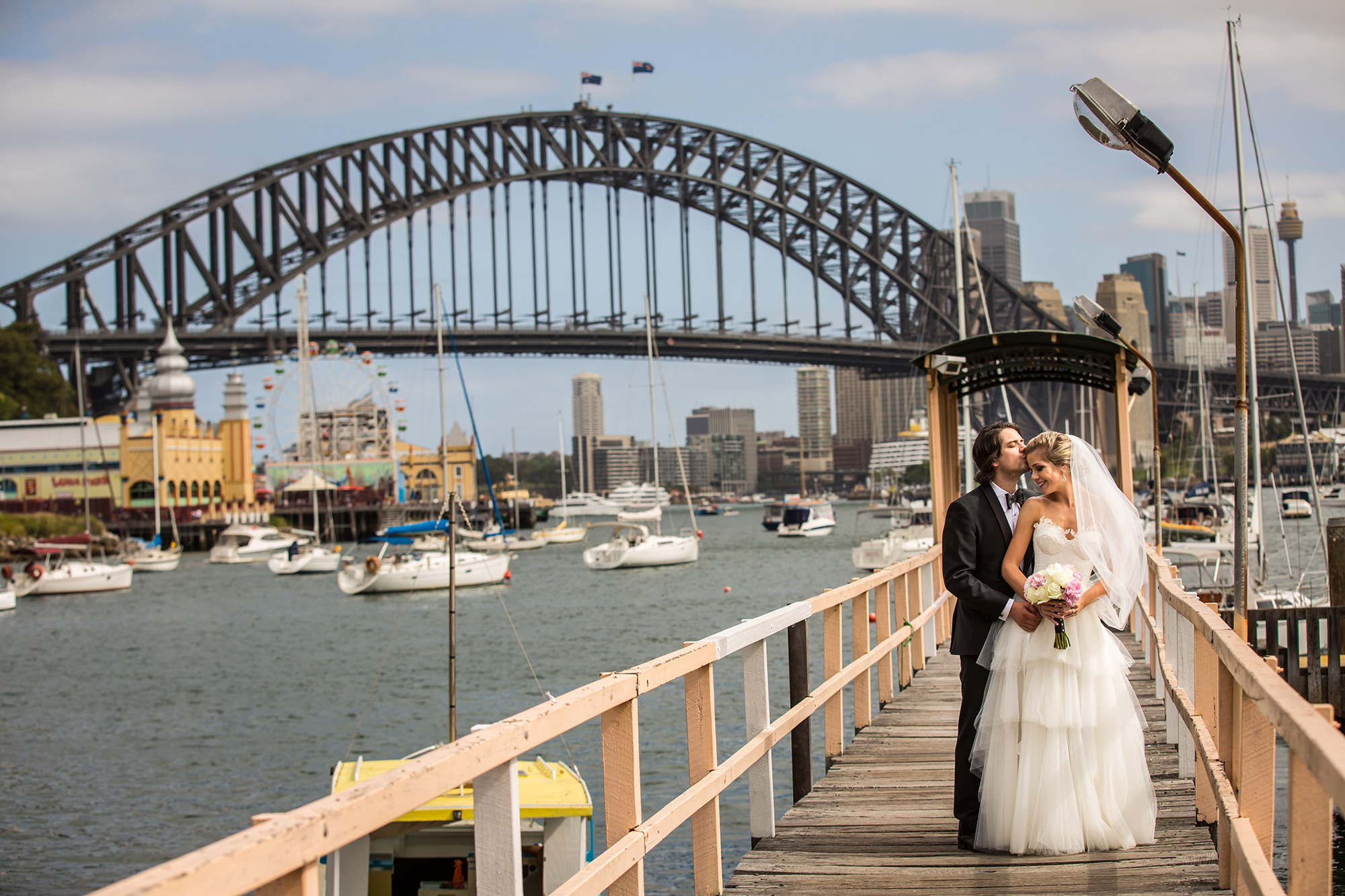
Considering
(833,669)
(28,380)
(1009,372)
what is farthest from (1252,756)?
(28,380)

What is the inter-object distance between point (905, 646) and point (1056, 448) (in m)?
4.96

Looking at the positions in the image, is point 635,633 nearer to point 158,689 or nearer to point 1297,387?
point 158,689

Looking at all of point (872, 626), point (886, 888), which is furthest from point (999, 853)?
point (872, 626)

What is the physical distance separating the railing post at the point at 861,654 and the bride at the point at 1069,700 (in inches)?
96.2

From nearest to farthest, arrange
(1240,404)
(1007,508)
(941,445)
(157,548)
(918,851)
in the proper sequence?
(918,851)
(1007,508)
(1240,404)
(941,445)
(157,548)

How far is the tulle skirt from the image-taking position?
4.94 meters

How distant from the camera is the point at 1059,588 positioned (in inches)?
193

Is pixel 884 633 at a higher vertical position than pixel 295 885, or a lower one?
lower

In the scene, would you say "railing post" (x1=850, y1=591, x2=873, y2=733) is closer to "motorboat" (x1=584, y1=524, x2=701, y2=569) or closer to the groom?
the groom

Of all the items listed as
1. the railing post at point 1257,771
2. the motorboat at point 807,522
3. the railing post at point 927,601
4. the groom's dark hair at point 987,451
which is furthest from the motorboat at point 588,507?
the railing post at point 1257,771

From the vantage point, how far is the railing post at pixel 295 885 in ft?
7.15

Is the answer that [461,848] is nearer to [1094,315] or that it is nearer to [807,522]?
[1094,315]

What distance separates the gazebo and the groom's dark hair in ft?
17.2

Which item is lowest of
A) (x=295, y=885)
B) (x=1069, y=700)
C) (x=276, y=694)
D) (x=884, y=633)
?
(x=276, y=694)
